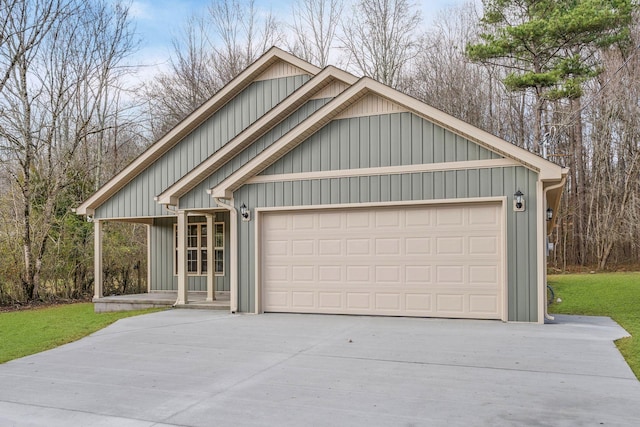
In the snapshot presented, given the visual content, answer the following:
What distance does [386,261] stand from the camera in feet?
33.2

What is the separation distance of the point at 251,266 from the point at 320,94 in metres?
4.48

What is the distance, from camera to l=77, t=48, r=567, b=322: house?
920cm

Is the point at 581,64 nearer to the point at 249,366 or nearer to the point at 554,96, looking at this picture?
the point at 554,96

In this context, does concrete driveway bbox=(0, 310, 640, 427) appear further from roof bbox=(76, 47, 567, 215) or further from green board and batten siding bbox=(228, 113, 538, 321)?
roof bbox=(76, 47, 567, 215)

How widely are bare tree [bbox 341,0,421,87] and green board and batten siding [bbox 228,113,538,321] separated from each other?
1588cm

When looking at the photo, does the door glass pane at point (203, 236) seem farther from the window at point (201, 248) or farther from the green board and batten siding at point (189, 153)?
the green board and batten siding at point (189, 153)

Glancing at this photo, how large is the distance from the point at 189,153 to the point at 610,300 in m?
11.2

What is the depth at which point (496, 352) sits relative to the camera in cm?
693

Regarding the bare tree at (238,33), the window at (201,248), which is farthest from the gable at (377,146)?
the bare tree at (238,33)

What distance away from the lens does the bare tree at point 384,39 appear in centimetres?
2572

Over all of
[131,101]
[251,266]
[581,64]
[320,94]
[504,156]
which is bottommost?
[251,266]

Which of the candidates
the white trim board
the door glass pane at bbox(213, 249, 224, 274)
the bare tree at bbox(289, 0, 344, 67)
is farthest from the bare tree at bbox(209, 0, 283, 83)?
the white trim board

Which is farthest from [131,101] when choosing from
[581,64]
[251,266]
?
[581,64]

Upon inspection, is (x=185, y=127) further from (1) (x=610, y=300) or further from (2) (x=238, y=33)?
(2) (x=238, y=33)
